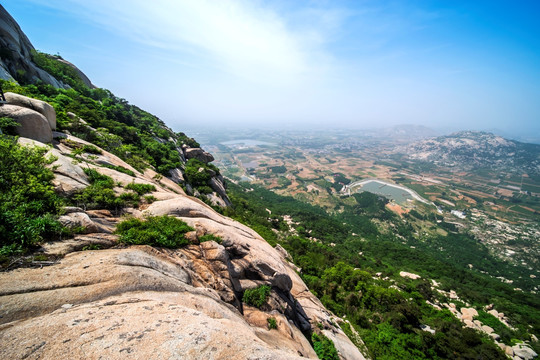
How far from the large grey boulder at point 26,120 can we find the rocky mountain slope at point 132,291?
0.04m

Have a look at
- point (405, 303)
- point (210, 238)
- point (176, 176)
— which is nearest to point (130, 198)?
point (210, 238)

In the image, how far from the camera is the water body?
370 ft

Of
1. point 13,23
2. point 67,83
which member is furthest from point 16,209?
point 67,83

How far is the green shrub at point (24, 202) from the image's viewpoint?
16.2ft

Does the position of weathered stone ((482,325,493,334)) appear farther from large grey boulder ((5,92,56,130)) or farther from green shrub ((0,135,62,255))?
large grey boulder ((5,92,56,130))

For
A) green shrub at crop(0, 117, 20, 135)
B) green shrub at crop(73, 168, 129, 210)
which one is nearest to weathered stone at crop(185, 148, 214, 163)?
green shrub at crop(0, 117, 20, 135)

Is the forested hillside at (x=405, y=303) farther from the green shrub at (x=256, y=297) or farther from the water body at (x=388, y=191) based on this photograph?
the water body at (x=388, y=191)

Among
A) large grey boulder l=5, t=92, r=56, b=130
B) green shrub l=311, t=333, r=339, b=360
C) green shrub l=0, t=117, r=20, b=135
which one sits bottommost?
green shrub l=311, t=333, r=339, b=360

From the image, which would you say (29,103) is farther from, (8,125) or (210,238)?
(210,238)

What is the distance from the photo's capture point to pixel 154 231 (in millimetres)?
7836

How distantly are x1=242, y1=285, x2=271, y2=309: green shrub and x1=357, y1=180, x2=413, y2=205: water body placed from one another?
399ft

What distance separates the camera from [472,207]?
4163 inches

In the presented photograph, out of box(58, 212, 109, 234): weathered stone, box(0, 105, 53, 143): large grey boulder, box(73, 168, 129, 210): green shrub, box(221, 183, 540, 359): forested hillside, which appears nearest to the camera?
box(58, 212, 109, 234): weathered stone

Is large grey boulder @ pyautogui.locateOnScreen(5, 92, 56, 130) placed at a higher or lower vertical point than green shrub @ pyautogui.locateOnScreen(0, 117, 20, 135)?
higher
